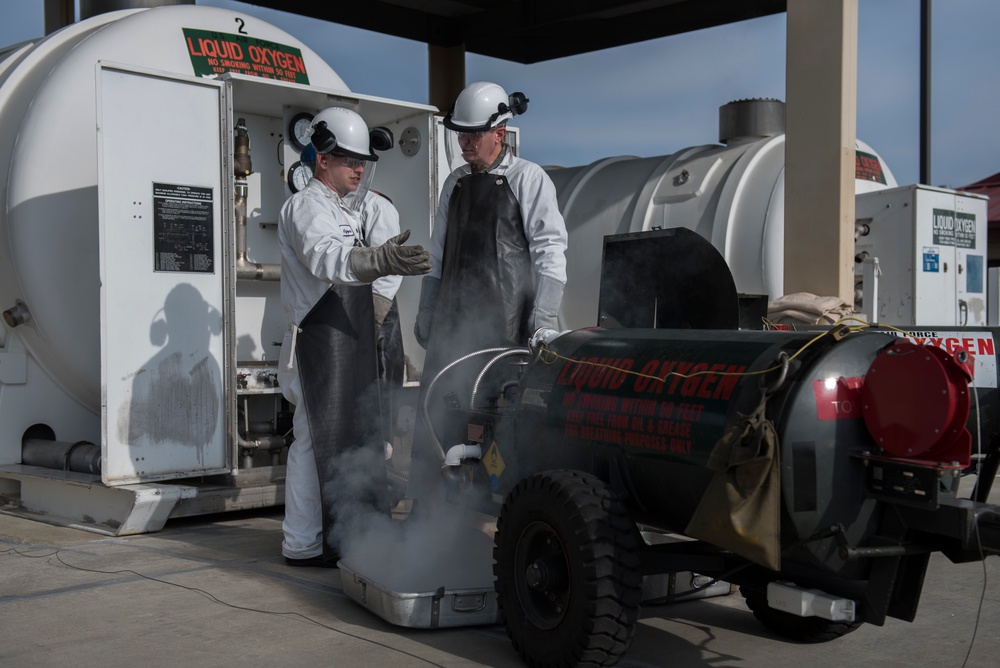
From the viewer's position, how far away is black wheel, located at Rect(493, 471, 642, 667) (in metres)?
2.99

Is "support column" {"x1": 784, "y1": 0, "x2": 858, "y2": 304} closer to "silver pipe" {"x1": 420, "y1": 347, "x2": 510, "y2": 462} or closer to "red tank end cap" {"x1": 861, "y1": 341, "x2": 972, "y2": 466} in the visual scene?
"silver pipe" {"x1": 420, "y1": 347, "x2": 510, "y2": 462}

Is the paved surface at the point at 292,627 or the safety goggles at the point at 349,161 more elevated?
the safety goggles at the point at 349,161

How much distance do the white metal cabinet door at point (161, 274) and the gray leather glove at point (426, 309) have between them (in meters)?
1.51

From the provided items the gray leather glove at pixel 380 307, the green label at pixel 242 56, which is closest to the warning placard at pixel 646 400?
the gray leather glove at pixel 380 307

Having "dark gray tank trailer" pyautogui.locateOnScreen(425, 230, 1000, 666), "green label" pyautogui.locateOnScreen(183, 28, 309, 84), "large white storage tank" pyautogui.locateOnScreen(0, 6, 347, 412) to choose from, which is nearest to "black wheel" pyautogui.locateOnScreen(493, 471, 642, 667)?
"dark gray tank trailer" pyautogui.locateOnScreen(425, 230, 1000, 666)

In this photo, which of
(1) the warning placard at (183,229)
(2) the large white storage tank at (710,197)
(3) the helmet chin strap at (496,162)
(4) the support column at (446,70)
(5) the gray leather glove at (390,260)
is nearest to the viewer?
(5) the gray leather glove at (390,260)

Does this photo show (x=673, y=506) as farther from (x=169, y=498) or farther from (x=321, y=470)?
(x=169, y=498)

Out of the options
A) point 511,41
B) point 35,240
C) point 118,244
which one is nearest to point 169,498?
point 118,244

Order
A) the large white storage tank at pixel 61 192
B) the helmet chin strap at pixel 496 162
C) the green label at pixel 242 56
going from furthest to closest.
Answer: the green label at pixel 242 56 < the large white storage tank at pixel 61 192 < the helmet chin strap at pixel 496 162

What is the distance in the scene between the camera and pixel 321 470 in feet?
15.5

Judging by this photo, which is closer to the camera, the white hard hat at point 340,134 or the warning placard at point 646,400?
the warning placard at point 646,400

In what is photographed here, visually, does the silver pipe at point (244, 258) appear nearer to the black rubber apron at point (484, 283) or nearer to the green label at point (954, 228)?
the black rubber apron at point (484, 283)

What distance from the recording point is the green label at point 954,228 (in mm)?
9039

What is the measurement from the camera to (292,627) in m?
3.73
